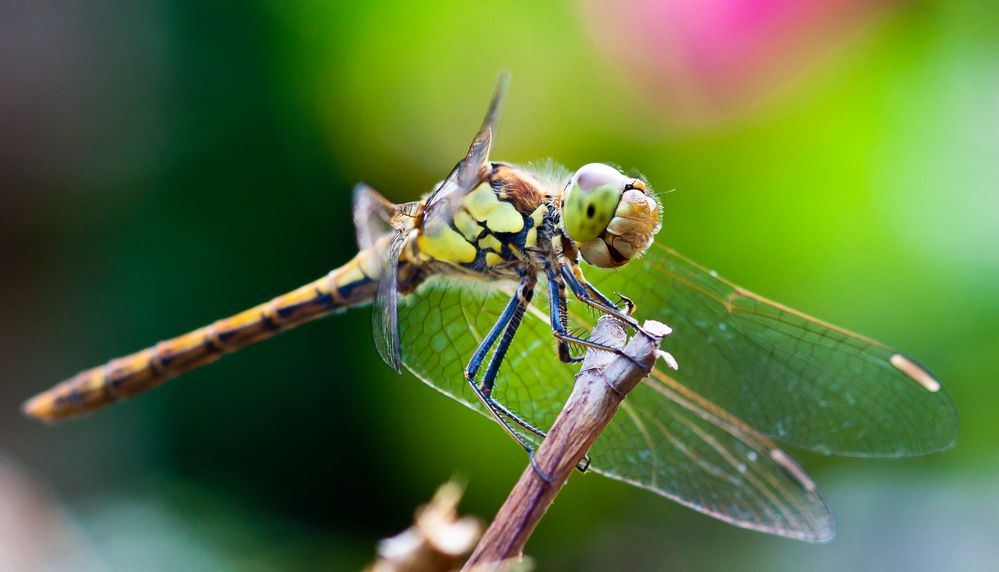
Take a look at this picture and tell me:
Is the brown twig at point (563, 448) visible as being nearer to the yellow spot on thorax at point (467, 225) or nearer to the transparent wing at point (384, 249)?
the transparent wing at point (384, 249)

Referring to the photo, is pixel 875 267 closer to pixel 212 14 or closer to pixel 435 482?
pixel 435 482

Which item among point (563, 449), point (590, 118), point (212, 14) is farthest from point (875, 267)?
point (212, 14)

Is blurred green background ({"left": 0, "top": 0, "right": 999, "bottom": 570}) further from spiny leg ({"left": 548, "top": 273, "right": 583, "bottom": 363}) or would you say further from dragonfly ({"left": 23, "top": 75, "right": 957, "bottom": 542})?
spiny leg ({"left": 548, "top": 273, "right": 583, "bottom": 363})

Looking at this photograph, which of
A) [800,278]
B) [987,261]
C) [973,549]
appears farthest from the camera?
[800,278]

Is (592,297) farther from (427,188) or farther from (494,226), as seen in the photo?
(427,188)

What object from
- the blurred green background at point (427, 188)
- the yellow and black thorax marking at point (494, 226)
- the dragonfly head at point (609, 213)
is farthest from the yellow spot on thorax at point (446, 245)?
the blurred green background at point (427, 188)

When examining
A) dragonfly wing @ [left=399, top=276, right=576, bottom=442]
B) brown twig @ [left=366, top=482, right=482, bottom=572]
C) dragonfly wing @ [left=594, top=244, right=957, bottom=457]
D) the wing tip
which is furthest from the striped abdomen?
the wing tip
